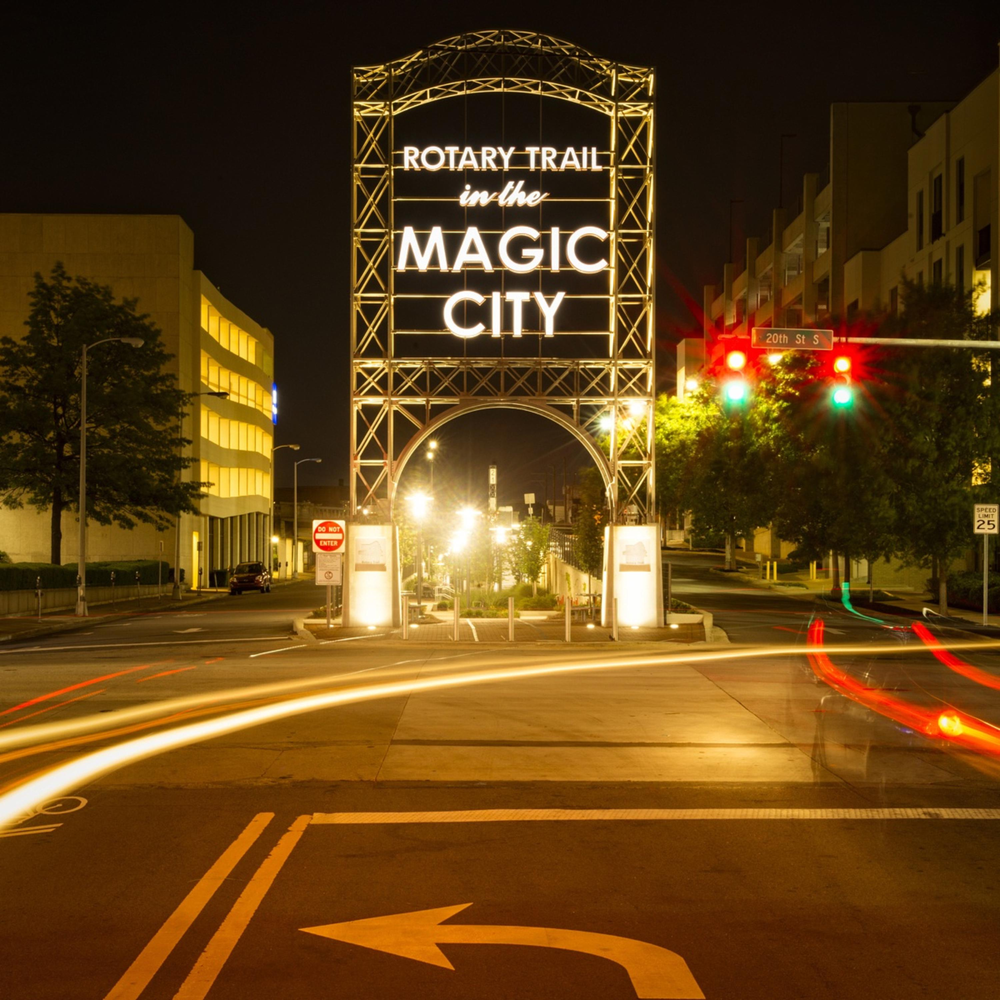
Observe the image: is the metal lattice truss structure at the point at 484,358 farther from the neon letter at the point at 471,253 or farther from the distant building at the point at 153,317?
the distant building at the point at 153,317

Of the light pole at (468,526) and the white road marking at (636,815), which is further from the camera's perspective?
the light pole at (468,526)

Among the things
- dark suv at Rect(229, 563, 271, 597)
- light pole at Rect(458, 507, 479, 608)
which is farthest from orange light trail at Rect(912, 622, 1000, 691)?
dark suv at Rect(229, 563, 271, 597)

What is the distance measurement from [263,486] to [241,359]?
41.3 ft

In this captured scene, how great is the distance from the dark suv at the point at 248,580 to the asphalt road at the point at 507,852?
44.5 meters

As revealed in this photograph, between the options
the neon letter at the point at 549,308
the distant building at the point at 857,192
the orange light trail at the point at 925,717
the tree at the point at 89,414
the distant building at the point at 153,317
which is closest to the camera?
the orange light trail at the point at 925,717

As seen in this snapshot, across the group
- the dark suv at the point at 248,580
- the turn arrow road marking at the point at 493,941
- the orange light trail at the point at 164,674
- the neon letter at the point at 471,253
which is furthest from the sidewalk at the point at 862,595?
the turn arrow road marking at the point at 493,941

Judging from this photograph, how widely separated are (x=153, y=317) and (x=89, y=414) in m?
15.0

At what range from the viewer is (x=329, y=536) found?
28891 millimetres

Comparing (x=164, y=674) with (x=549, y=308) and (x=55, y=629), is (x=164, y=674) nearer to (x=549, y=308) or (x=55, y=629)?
(x=549, y=308)

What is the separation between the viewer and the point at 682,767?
10898mm

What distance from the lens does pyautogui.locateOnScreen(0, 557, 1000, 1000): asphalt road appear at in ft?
18.5

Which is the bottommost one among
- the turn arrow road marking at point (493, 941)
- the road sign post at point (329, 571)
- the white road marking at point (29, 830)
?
the white road marking at point (29, 830)

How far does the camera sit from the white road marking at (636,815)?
8.80m

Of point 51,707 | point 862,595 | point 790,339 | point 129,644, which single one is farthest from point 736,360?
point 862,595
